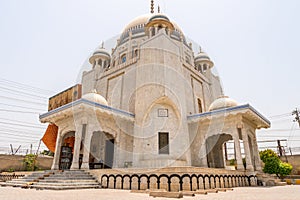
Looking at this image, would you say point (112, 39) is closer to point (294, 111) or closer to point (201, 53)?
point (201, 53)

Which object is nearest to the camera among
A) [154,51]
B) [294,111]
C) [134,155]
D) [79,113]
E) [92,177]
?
[92,177]

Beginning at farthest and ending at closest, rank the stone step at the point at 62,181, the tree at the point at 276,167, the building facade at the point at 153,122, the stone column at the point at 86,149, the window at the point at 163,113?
the tree at the point at 276,167
the window at the point at 163,113
the building facade at the point at 153,122
the stone column at the point at 86,149
the stone step at the point at 62,181

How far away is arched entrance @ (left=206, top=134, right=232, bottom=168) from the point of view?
56.6ft

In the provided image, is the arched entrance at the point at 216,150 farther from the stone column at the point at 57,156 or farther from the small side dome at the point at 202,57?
the stone column at the point at 57,156

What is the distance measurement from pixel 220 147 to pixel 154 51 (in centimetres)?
1044

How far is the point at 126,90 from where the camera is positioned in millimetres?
17562

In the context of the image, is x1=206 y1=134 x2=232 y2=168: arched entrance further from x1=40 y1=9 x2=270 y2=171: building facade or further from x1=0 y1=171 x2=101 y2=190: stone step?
x1=0 y1=171 x2=101 y2=190: stone step

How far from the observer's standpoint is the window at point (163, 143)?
44.8ft

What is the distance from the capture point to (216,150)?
18.4m

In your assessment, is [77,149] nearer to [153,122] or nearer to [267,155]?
[153,122]

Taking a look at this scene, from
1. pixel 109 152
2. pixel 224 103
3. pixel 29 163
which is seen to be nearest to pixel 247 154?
pixel 224 103

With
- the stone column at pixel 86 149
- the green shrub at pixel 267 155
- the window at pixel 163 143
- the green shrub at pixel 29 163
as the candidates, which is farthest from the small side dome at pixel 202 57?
the green shrub at pixel 29 163

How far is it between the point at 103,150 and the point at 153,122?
188 inches

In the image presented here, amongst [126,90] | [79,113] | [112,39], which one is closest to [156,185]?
[79,113]
